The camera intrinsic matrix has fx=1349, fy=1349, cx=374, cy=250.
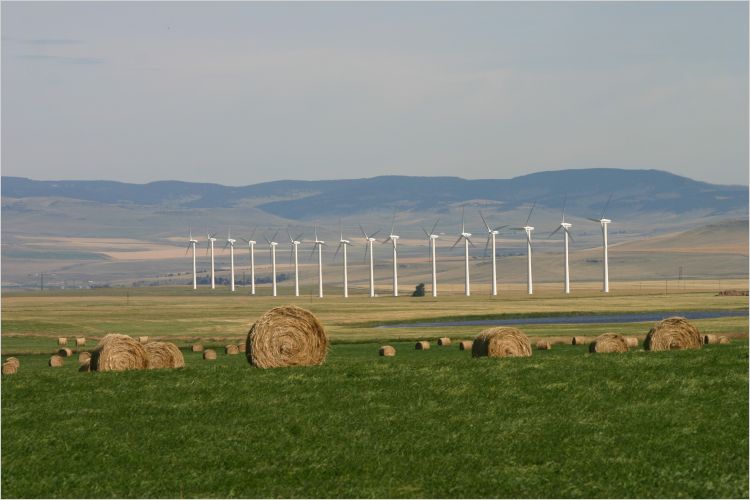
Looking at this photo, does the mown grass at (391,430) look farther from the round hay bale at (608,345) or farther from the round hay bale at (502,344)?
the round hay bale at (608,345)

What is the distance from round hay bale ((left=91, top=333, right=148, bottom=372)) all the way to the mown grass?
3.12 meters

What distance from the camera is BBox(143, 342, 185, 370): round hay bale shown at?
3921 cm

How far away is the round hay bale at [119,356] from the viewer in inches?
Answer: 1431

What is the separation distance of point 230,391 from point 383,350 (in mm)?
20506

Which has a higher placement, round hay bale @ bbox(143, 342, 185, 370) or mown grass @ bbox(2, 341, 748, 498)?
round hay bale @ bbox(143, 342, 185, 370)

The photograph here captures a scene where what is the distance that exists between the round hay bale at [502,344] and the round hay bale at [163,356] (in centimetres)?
885

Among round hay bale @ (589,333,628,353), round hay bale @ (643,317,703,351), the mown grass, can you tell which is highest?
round hay bale @ (643,317,703,351)

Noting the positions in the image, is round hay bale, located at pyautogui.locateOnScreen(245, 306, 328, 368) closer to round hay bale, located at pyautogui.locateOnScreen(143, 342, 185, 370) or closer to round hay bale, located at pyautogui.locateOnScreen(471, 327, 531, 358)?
round hay bale, located at pyautogui.locateOnScreen(143, 342, 185, 370)

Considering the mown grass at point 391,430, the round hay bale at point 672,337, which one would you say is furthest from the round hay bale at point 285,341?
the round hay bale at point 672,337

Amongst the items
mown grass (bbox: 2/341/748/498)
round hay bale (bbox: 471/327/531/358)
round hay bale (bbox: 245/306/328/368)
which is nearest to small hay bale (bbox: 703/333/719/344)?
round hay bale (bbox: 471/327/531/358)

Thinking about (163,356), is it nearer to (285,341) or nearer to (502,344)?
(285,341)

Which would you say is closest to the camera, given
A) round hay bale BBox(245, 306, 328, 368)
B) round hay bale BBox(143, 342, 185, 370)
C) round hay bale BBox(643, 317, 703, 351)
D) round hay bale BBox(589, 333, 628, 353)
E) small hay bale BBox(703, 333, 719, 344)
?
round hay bale BBox(245, 306, 328, 368)

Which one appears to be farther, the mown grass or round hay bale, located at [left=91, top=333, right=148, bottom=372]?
round hay bale, located at [left=91, top=333, right=148, bottom=372]

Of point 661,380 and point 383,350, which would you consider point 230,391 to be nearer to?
point 661,380
